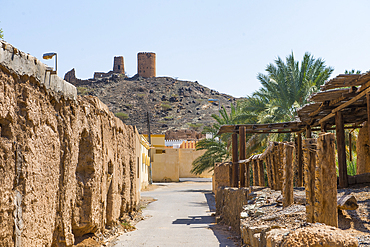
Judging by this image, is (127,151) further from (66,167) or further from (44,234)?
(44,234)

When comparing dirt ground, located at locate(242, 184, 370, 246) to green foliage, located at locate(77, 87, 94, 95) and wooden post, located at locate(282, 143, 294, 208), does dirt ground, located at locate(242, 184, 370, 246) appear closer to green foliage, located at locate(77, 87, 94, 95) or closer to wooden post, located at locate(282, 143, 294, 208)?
wooden post, located at locate(282, 143, 294, 208)

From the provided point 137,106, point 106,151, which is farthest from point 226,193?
point 137,106

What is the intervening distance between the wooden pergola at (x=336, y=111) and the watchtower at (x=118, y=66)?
80469mm

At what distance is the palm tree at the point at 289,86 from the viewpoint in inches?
661

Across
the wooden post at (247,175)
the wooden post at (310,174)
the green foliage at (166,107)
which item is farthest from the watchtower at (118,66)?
the wooden post at (310,174)

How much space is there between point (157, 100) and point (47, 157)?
2822 inches

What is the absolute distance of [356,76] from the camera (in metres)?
7.15

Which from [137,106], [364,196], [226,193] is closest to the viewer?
[364,196]

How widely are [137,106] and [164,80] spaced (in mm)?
14263

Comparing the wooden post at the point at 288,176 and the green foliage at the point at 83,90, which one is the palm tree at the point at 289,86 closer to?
the wooden post at the point at 288,176

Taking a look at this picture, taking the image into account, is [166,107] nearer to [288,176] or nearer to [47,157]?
[288,176]

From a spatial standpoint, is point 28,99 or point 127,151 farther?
point 127,151

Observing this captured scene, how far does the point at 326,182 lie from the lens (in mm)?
4457

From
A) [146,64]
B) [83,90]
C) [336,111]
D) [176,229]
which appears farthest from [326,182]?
[146,64]
